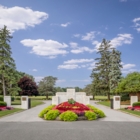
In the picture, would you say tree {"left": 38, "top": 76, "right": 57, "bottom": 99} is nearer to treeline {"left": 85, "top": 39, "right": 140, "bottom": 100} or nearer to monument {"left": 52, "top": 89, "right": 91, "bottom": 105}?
treeline {"left": 85, "top": 39, "right": 140, "bottom": 100}

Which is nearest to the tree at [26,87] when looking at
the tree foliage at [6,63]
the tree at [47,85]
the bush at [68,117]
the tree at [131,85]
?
the tree at [47,85]

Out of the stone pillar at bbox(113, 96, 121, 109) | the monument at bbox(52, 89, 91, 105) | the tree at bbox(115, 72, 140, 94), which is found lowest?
the stone pillar at bbox(113, 96, 121, 109)

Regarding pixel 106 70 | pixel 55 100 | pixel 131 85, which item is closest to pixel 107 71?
pixel 106 70

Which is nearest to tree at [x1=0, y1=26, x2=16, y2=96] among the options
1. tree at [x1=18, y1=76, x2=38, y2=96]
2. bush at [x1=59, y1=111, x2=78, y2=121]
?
tree at [x1=18, y1=76, x2=38, y2=96]

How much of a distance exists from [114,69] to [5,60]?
23533 millimetres

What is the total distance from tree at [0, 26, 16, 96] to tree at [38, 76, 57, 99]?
2499 cm

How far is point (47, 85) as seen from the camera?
62.7 m

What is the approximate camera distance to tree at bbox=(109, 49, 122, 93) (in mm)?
45938

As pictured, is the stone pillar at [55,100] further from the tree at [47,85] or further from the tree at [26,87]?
the tree at [47,85]

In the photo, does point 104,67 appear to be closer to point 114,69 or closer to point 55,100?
point 114,69

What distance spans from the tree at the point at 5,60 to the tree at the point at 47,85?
25.0m

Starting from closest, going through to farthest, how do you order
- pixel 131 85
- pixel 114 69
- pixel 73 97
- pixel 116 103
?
1. pixel 116 103
2. pixel 73 97
3. pixel 131 85
4. pixel 114 69

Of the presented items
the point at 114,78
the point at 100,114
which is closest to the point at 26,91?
the point at 114,78

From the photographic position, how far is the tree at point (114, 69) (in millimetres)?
45938
